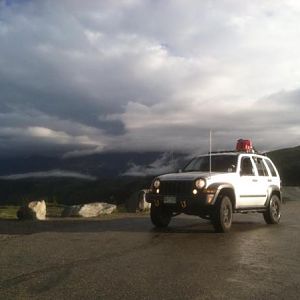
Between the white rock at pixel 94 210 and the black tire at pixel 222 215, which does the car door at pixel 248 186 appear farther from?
the white rock at pixel 94 210

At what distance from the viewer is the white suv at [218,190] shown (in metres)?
13.9

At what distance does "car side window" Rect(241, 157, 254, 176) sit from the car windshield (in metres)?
0.29

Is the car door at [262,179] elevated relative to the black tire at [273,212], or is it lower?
elevated

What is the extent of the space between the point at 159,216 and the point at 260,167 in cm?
361

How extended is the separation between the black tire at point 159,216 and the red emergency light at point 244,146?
3.31 metres

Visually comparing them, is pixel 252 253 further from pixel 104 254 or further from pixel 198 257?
pixel 104 254

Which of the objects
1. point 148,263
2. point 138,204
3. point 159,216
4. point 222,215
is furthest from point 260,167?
point 148,263

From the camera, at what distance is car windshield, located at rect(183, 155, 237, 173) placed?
15375 mm

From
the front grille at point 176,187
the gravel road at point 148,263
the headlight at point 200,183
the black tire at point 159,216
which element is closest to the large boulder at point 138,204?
the black tire at point 159,216

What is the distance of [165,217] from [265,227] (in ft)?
9.22

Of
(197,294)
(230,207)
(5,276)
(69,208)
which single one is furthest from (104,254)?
(69,208)

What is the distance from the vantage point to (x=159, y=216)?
15008mm

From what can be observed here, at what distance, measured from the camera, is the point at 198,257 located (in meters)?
10.1

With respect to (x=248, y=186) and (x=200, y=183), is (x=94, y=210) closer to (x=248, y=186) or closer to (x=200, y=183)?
(x=248, y=186)
